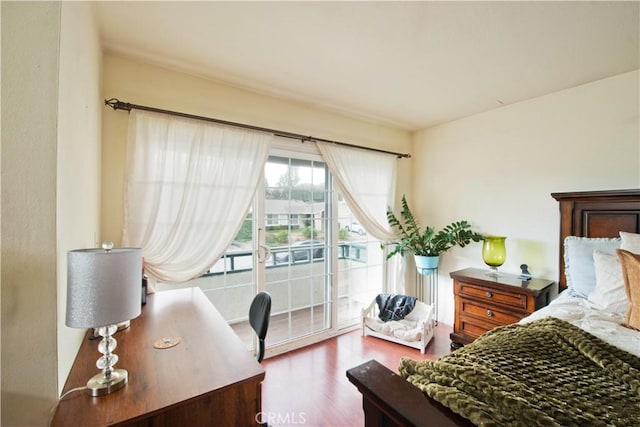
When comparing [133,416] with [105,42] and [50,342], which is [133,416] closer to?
[50,342]

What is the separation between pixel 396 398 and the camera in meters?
0.76

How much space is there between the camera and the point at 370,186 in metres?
3.10

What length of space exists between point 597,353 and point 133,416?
1.58 meters

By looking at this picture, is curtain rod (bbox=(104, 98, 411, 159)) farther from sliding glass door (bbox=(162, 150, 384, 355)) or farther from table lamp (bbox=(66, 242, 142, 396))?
table lamp (bbox=(66, 242, 142, 396))

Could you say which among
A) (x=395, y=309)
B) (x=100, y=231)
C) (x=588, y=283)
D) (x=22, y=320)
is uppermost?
(x=100, y=231)

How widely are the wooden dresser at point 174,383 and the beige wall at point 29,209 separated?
154mm

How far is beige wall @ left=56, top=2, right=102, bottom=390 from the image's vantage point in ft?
2.85

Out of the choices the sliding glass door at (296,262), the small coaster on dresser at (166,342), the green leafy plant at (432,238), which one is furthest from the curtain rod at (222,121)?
the small coaster on dresser at (166,342)

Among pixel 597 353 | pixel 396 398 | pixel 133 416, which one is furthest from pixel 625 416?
pixel 133 416

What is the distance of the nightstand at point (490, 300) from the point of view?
2.17 metres

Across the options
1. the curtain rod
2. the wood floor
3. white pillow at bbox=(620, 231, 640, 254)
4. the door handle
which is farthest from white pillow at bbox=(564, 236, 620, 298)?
the door handle

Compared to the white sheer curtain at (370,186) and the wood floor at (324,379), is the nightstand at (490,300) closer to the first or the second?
the wood floor at (324,379)

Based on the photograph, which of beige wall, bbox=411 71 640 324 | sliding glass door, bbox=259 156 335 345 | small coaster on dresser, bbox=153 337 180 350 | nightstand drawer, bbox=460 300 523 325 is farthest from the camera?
sliding glass door, bbox=259 156 335 345

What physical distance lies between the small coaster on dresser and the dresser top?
94.3 inches
